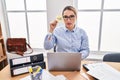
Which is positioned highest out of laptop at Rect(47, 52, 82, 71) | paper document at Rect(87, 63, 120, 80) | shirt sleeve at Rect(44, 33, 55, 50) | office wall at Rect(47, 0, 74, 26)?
office wall at Rect(47, 0, 74, 26)

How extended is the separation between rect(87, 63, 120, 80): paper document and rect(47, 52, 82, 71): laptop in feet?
0.47

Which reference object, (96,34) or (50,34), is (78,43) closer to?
(50,34)

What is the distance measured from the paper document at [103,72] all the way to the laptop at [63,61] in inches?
5.6

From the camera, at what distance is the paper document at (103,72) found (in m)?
1.11

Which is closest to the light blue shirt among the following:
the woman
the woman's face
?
the woman

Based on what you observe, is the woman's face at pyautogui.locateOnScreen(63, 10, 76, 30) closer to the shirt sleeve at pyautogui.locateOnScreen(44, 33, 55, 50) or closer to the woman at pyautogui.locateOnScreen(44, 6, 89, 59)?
the woman at pyautogui.locateOnScreen(44, 6, 89, 59)

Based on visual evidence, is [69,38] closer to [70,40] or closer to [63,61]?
[70,40]

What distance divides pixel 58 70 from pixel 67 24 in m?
0.66

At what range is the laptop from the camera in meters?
1.20

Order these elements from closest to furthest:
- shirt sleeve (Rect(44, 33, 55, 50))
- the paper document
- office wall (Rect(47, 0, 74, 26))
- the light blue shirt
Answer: the paper document → shirt sleeve (Rect(44, 33, 55, 50)) → the light blue shirt → office wall (Rect(47, 0, 74, 26))

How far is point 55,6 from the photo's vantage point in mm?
2279

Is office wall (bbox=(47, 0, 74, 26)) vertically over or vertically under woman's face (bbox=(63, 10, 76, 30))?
over

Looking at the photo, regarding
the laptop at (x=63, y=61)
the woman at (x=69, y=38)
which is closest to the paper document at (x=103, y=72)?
the laptop at (x=63, y=61)

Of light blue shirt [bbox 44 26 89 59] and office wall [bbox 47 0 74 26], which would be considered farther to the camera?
office wall [bbox 47 0 74 26]
